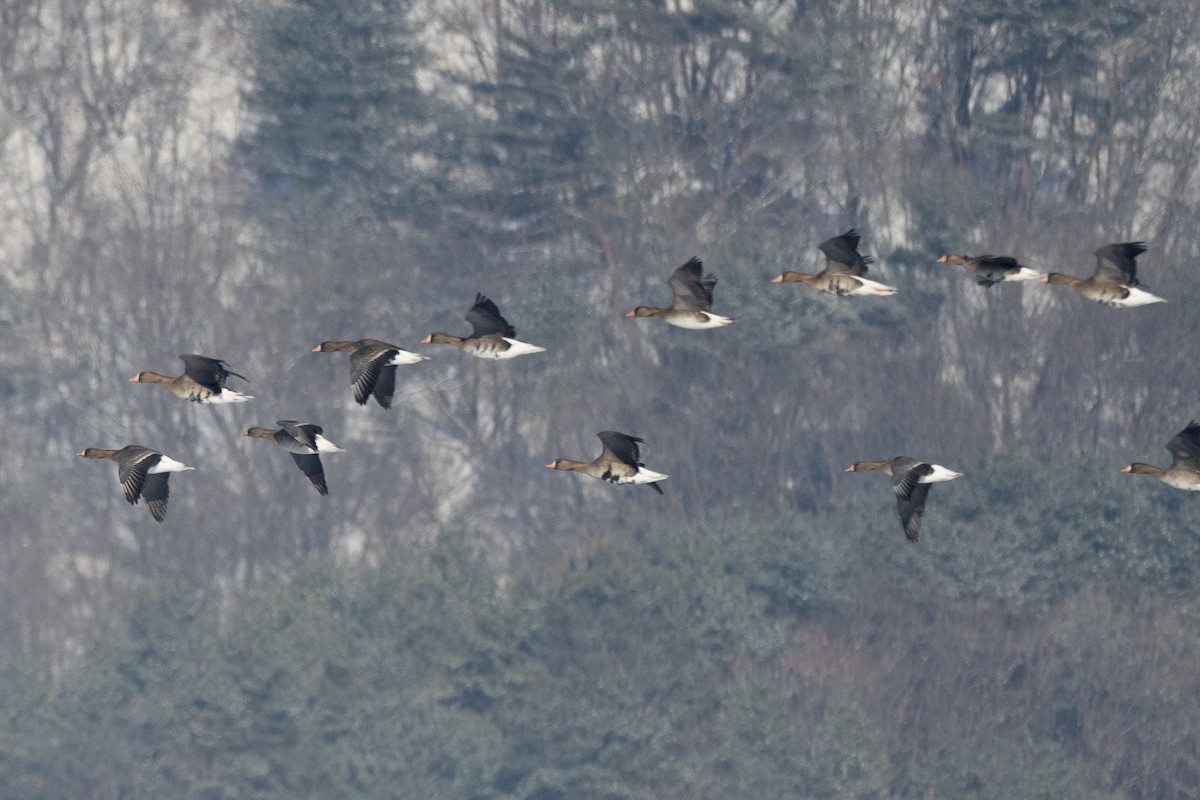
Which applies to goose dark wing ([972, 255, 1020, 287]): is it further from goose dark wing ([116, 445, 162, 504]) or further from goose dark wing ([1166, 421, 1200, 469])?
goose dark wing ([116, 445, 162, 504])

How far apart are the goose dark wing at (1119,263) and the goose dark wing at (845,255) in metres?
3.12

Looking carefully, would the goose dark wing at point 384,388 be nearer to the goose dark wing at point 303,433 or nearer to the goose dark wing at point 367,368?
the goose dark wing at point 367,368

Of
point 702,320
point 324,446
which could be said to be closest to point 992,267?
point 702,320

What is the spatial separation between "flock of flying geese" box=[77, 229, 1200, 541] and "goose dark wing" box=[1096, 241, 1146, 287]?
0.04 ft

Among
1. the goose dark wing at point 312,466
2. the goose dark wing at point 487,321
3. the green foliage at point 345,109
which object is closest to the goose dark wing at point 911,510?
the goose dark wing at point 487,321

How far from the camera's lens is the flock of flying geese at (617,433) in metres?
29.1

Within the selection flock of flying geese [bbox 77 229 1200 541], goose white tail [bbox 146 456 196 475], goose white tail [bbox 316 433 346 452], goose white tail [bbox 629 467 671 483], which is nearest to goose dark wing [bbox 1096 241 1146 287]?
flock of flying geese [bbox 77 229 1200 541]

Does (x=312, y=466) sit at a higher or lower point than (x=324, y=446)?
lower

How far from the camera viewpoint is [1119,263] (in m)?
31.1

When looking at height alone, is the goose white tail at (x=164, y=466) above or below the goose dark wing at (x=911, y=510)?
above

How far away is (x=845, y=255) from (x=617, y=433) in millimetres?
3948

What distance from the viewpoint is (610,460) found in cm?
3103

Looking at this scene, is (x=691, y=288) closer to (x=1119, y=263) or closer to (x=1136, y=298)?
(x=1119, y=263)

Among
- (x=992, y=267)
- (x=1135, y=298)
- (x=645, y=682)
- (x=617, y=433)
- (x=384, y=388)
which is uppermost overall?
(x=992, y=267)
